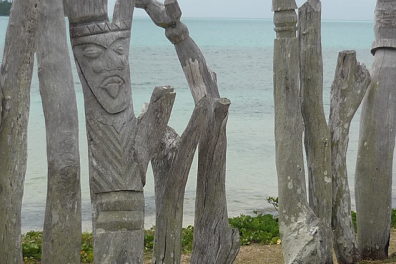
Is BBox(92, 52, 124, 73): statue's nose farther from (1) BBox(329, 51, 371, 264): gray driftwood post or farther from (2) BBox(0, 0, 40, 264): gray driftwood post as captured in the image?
(1) BBox(329, 51, 371, 264): gray driftwood post

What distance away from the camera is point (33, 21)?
327cm

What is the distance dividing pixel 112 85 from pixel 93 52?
0.70ft

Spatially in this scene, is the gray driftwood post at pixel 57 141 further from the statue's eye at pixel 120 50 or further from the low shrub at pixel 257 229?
the low shrub at pixel 257 229

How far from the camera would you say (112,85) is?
3.28 metres

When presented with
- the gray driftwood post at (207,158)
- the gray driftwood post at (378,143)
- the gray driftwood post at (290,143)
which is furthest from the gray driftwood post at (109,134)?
→ the gray driftwood post at (378,143)

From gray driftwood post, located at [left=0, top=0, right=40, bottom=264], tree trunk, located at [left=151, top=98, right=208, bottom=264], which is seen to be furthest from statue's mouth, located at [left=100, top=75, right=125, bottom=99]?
tree trunk, located at [left=151, top=98, right=208, bottom=264]

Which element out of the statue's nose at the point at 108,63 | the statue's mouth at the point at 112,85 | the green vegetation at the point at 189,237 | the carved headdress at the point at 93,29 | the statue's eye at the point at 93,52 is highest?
the carved headdress at the point at 93,29

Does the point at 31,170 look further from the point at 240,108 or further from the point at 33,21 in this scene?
the point at 240,108

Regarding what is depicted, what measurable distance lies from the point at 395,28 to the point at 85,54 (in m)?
2.64

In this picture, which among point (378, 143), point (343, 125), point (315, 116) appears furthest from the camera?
point (378, 143)

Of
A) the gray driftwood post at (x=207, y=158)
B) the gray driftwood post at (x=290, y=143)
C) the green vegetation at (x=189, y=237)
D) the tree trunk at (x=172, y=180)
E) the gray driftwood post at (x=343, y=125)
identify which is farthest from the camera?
the green vegetation at (x=189, y=237)

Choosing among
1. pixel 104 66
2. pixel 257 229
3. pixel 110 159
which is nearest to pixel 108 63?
pixel 104 66

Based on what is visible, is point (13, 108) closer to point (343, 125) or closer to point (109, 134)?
point (109, 134)

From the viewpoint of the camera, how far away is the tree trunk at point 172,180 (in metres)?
3.67
